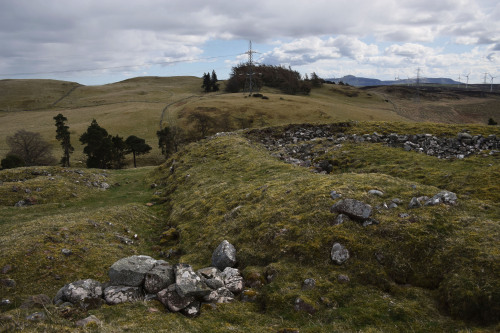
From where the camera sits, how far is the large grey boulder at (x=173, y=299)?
9.80 m

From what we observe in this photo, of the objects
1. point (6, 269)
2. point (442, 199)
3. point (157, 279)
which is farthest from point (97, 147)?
point (442, 199)

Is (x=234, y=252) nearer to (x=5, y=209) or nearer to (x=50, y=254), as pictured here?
(x=50, y=254)

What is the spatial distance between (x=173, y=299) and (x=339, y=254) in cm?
652

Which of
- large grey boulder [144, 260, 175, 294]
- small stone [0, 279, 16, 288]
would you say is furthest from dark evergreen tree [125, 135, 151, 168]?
large grey boulder [144, 260, 175, 294]

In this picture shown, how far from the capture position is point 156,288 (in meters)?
10.7

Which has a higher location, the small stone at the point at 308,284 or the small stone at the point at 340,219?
the small stone at the point at 340,219

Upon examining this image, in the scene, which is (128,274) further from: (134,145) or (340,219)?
(134,145)

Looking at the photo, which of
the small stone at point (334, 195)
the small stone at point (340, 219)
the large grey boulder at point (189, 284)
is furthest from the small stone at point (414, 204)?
the large grey boulder at point (189, 284)

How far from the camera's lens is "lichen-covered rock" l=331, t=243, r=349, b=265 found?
1149 centimetres

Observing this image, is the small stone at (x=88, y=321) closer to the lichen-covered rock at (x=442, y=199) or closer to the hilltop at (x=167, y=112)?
the lichen-covered rock at (x=442, y=199)

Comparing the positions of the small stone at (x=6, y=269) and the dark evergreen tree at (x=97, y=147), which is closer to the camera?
the small stone at (x=6, y=269)

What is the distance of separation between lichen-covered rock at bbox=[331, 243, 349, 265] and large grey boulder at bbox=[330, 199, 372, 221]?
5.97 feet

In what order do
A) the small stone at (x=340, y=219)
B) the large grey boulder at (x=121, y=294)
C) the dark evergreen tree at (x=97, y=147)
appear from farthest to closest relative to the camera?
the dark evergreen tree at (x=97, y=147)
the small stone at (x=340, y=219)
the large grey boulder at (x=121, y=294)

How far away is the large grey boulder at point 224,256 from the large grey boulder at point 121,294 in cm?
377
